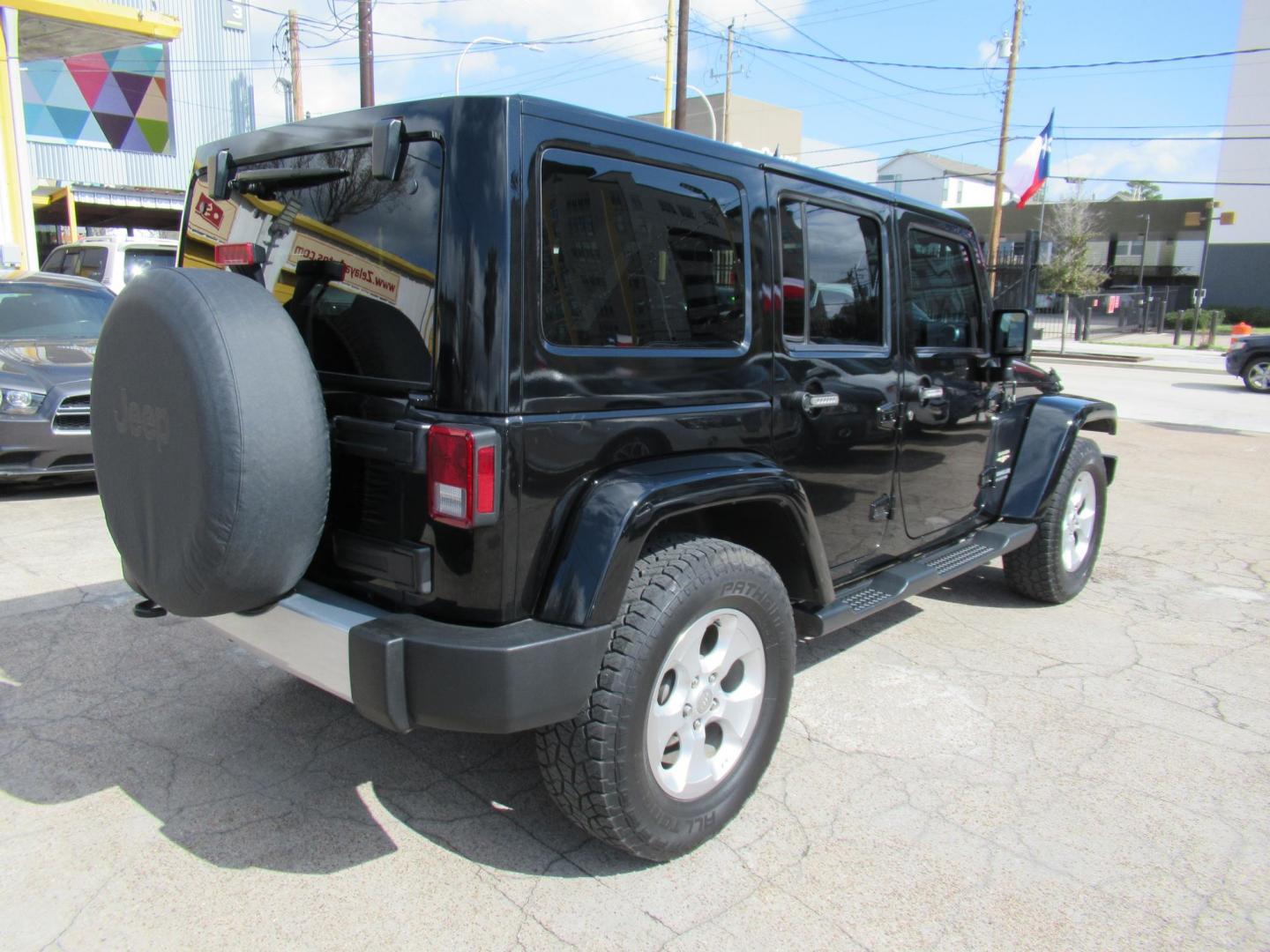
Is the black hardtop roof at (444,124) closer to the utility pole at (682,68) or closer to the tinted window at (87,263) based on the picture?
the tinted window at (87,263)

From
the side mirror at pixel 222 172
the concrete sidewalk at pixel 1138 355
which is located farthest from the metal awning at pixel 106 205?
the concrete sidewalk at pixel 1138 355

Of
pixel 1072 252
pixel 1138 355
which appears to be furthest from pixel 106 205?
pixel 1072 252

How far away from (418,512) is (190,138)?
2861 centimetres

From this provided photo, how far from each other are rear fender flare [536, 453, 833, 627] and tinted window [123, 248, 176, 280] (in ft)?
31.0

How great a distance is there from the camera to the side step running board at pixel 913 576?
3135 millimetres

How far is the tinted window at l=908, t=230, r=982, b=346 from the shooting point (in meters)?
3.77

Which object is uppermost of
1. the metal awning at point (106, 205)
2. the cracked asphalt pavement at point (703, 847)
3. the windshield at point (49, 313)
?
the metal awning at point (106, 205)

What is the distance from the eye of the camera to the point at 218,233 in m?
2.92

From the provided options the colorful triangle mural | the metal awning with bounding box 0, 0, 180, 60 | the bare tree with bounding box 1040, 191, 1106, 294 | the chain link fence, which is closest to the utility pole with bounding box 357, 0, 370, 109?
the metal awning with bounding box 0, 0, 180, 60

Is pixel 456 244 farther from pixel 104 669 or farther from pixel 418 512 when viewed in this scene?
pixel 104 669

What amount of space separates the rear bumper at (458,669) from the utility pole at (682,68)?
714 inches

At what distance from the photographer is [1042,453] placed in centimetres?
457

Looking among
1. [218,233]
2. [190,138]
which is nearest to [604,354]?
[218,233]

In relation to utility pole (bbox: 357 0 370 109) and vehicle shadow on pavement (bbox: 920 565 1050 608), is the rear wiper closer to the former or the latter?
vehicle shadow on pavement (bbox: 920 565 1050 608)
